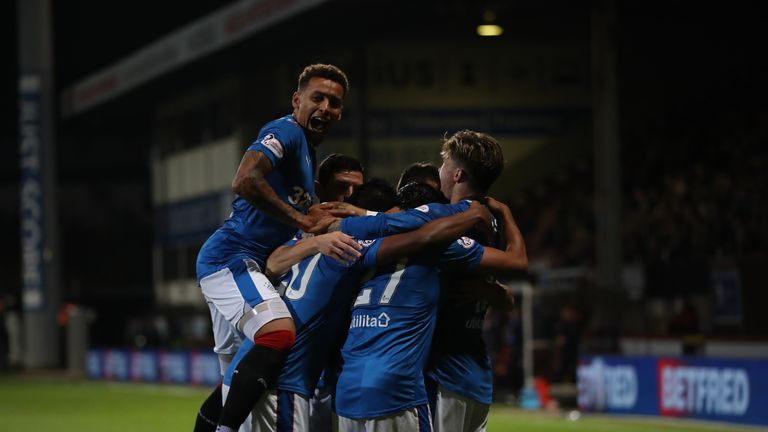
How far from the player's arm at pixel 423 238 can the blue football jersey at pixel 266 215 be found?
102 cm

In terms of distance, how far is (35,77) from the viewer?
3428cm

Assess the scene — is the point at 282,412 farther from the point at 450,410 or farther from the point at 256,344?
the point at 450,410

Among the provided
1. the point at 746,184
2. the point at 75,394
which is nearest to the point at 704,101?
the point at 746,184

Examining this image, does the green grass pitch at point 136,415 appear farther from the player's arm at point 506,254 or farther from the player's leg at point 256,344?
the player's arm at point 506,254

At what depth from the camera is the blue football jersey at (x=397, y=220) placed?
612 cm

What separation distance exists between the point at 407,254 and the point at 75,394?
19.6 meters

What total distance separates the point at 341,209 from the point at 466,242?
725 mm

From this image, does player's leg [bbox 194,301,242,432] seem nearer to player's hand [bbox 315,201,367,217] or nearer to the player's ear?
player's hand [bbox 315,201,367,217]

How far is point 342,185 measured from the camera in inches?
284

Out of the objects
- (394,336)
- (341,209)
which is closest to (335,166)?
(341,209)

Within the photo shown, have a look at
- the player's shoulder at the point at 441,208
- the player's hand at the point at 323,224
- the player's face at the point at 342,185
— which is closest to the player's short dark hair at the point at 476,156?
the player's shoulder at the point at 441,208

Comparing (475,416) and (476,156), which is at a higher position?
(476,156)

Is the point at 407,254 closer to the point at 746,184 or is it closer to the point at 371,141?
the point at 746,184

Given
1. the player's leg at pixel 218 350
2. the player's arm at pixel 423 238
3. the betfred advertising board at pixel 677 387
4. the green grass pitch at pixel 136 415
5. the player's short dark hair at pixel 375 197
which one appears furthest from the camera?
the green grass pitch at pixel 136 415
